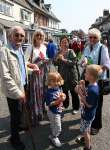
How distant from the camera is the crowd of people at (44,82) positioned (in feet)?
15.1

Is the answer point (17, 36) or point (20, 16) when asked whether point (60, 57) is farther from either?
point (20, 16)

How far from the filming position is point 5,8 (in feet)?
122

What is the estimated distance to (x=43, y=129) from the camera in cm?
601

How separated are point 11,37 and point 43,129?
6.81ft

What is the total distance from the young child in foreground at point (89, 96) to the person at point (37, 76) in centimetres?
95

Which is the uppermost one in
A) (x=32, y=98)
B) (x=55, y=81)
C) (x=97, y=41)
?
(x=97, y=41)

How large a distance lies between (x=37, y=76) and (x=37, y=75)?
0.06 ft

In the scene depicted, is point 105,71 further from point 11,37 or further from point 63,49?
point 11,37

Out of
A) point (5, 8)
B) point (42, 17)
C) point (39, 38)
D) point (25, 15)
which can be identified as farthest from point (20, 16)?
point (39, 38)

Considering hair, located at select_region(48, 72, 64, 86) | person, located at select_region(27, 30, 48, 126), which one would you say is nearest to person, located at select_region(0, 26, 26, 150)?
hair, located at select_region(48, 72, 64, 86)

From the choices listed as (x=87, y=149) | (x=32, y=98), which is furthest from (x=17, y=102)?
(x=87, y=149)

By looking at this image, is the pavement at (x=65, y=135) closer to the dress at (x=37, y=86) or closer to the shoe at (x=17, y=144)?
the shoe at (x=17, y=144)

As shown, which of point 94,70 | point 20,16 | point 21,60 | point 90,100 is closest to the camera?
point 94,70

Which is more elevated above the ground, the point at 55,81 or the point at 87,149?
the point at 55,81
